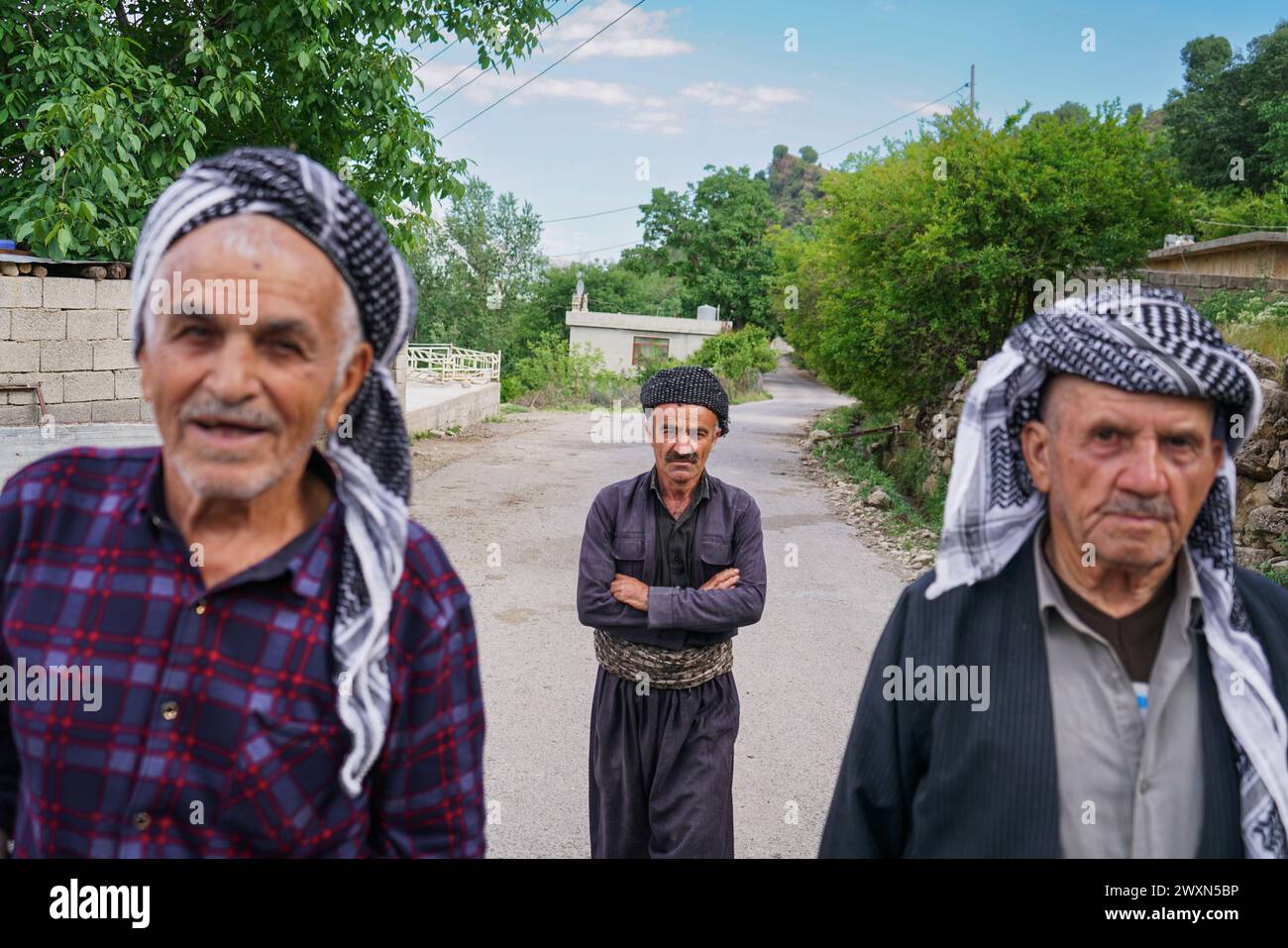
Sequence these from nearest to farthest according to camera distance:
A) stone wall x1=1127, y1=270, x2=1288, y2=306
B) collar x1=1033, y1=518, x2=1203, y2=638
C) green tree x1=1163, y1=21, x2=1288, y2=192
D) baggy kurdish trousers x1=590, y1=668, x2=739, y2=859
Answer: collar x1=1033, y1=518, x2=1203, y2=638 → baggy kurdish trousers x1=590, y1=668, x2=739, y2=859 → stone wall x1=1127, y1=270, x2=1288, y2=306 → green tree x1=1163, y1=21, x2=1288, y2=192

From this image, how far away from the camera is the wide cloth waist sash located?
3627 millimetres

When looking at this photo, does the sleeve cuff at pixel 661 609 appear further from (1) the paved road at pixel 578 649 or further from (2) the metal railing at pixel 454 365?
(2) the metal railing at pixel 454 365

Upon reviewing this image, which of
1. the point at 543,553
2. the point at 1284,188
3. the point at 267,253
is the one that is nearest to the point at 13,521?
the point at 267,253

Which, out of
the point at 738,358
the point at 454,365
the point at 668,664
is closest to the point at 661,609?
the point at 668,664

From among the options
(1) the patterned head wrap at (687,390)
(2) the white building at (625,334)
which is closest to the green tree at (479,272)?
(2) the white building at (625,334)

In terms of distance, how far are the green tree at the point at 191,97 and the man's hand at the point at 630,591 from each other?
632cm

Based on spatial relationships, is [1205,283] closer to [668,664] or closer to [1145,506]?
[668,664]

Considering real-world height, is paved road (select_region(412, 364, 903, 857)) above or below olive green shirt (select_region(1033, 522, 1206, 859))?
below

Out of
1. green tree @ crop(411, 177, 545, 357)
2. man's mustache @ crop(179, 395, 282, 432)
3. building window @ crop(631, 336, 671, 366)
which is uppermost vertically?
green tree @ crop(411, 177, 545, 357)

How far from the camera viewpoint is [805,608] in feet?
29.2

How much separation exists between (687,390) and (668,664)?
0.99 m

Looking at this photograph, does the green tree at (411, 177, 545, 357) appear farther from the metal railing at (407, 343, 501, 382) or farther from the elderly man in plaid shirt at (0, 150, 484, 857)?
the elderly man in plaid shirt at (0, 150, 484, 857)

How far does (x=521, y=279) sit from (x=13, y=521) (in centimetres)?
4666

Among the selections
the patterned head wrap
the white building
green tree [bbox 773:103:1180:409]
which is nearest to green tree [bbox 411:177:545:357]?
the white building
